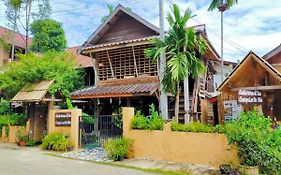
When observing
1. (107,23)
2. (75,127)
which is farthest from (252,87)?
(107,23)

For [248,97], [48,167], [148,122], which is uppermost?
[248,97]

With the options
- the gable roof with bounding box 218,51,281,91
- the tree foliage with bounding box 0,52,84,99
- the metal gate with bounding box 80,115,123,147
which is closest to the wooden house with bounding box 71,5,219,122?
the tree foliage with bounding box 0,52,84,99

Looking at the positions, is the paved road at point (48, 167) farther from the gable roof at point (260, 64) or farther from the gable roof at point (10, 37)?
the gable roof at point (10, 37)

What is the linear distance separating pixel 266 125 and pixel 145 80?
9.61m

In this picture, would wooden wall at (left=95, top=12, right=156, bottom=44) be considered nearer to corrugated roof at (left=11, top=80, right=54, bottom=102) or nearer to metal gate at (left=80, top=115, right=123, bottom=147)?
corrugated roof at (left=11, top=80, right=54, bottom=102)

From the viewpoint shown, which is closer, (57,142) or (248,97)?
(248,97)

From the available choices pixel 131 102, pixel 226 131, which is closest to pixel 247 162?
pixel 226 131

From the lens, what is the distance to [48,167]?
35.0ft

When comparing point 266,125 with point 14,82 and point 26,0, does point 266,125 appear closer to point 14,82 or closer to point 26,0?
point 14,82

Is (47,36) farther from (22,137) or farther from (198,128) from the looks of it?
(198,128)

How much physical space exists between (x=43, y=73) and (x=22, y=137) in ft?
12.2

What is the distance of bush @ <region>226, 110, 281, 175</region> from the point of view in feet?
28.6

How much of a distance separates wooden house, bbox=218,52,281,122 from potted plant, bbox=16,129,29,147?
10.6 meters

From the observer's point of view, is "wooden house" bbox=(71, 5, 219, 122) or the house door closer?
the house door
